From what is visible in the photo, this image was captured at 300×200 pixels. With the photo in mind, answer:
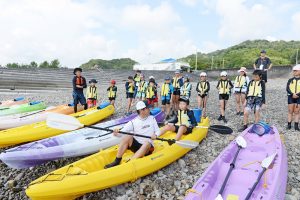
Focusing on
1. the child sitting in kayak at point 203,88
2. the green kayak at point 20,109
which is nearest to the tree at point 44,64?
the green kayak at point 20,109

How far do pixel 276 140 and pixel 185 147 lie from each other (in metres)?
2.10

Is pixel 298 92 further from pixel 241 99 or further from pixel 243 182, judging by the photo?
pixel 243 182

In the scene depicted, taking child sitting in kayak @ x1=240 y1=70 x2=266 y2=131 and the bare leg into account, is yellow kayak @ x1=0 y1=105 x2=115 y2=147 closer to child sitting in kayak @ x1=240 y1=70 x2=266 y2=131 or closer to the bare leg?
the bare leg

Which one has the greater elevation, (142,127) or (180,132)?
(142,127)

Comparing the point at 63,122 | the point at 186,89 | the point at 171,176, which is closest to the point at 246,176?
the point at 171,176

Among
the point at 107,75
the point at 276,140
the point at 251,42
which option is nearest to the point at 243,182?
the point at 276,140

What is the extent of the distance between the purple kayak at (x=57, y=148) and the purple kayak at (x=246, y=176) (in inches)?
111

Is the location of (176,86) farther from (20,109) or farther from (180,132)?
(20,109)

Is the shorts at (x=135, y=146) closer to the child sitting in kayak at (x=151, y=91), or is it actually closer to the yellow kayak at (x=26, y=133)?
the yellow kayak at (x=26, y=133)

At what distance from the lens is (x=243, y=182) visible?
5000 millimetres

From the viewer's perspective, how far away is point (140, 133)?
18.4 feet

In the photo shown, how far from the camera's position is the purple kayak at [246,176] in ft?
14.3

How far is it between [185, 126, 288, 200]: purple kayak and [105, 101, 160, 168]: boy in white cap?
1.26 meters

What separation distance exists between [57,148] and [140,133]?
1849 millimetres
